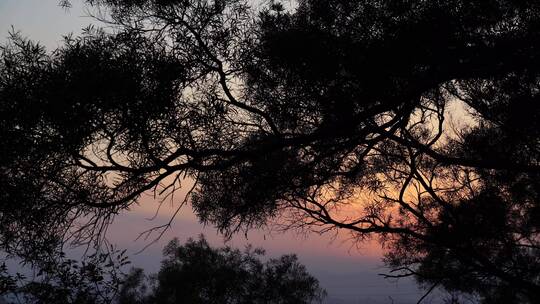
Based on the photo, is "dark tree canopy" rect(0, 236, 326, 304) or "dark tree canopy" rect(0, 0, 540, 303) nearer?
"dark tree canopy" rect(0, 0, 540, 303)

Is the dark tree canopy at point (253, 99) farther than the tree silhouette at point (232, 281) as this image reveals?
No

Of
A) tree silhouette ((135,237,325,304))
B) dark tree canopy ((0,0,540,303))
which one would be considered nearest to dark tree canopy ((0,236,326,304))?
tree silhouette ((135,237,325,304))

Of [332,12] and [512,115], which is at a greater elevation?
[332,12]

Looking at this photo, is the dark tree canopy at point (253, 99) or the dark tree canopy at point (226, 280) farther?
the dark tree canopy at point (226, 280)

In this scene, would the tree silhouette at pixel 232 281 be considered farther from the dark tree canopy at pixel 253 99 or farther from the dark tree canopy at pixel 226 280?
the dark tree canopy at pixel 253 99

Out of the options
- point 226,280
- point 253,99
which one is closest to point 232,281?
point 226,280

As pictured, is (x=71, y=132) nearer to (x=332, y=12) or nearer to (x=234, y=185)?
(x=234, y=185)

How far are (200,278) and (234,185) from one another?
53.9ft

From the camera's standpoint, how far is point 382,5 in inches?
214

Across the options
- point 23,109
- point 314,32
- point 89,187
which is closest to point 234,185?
point 89,187

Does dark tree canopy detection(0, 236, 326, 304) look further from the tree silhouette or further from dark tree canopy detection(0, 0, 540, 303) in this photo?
dark tree canopy detection(0, 0, 540, 303)

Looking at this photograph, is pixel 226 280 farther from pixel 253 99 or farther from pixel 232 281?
pixel 253 99

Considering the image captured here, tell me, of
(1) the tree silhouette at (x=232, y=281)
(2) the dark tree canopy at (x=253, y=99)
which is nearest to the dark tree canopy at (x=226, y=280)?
(1) the tree silhouette at (x=232, y=281)

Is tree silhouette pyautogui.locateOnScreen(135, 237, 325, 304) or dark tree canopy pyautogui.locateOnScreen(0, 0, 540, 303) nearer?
dark tree canopy pyautogui.locateOnScreen(0, 0, 540, 303)
